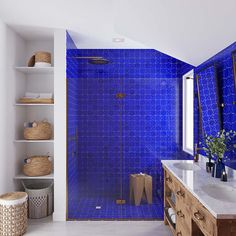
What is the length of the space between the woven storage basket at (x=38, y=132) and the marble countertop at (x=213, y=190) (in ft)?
5.71

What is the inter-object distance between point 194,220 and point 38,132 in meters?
2.30

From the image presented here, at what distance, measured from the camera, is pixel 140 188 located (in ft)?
11.9

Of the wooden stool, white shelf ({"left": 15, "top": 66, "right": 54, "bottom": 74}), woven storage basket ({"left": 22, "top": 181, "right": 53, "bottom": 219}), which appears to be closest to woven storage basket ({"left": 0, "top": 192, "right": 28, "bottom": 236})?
woven storage basket ({"left": 22, "top": 181, "right": 53, "bottom": 219})

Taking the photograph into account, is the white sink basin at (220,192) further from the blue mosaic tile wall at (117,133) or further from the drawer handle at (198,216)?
the blue mosaic tile wall at (117,133)

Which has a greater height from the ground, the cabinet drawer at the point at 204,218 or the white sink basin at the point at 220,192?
the white sink basin at the point at 220,192

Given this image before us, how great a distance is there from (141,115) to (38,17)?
186 cm

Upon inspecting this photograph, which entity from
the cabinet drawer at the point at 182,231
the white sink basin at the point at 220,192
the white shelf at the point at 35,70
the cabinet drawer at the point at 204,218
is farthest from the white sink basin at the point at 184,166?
the white shelf at the point at 35,70

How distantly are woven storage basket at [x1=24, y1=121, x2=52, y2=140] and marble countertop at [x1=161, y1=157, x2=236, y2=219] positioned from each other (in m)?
1.74

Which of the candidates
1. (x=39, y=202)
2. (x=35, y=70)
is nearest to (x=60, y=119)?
(x=35, y=70)

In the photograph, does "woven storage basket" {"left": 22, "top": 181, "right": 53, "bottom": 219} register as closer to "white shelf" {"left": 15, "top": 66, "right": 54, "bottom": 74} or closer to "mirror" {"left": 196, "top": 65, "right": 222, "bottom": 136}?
"white shelf" {"left": 15, "top": 66, "right": 54, "bottom": 74}

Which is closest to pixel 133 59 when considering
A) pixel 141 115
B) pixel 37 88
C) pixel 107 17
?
pixel 141 115

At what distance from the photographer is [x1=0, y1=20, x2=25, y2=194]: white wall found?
10.4 feet

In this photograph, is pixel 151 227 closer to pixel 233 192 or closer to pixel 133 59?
pixel 233 192

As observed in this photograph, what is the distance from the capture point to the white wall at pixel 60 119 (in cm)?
343
